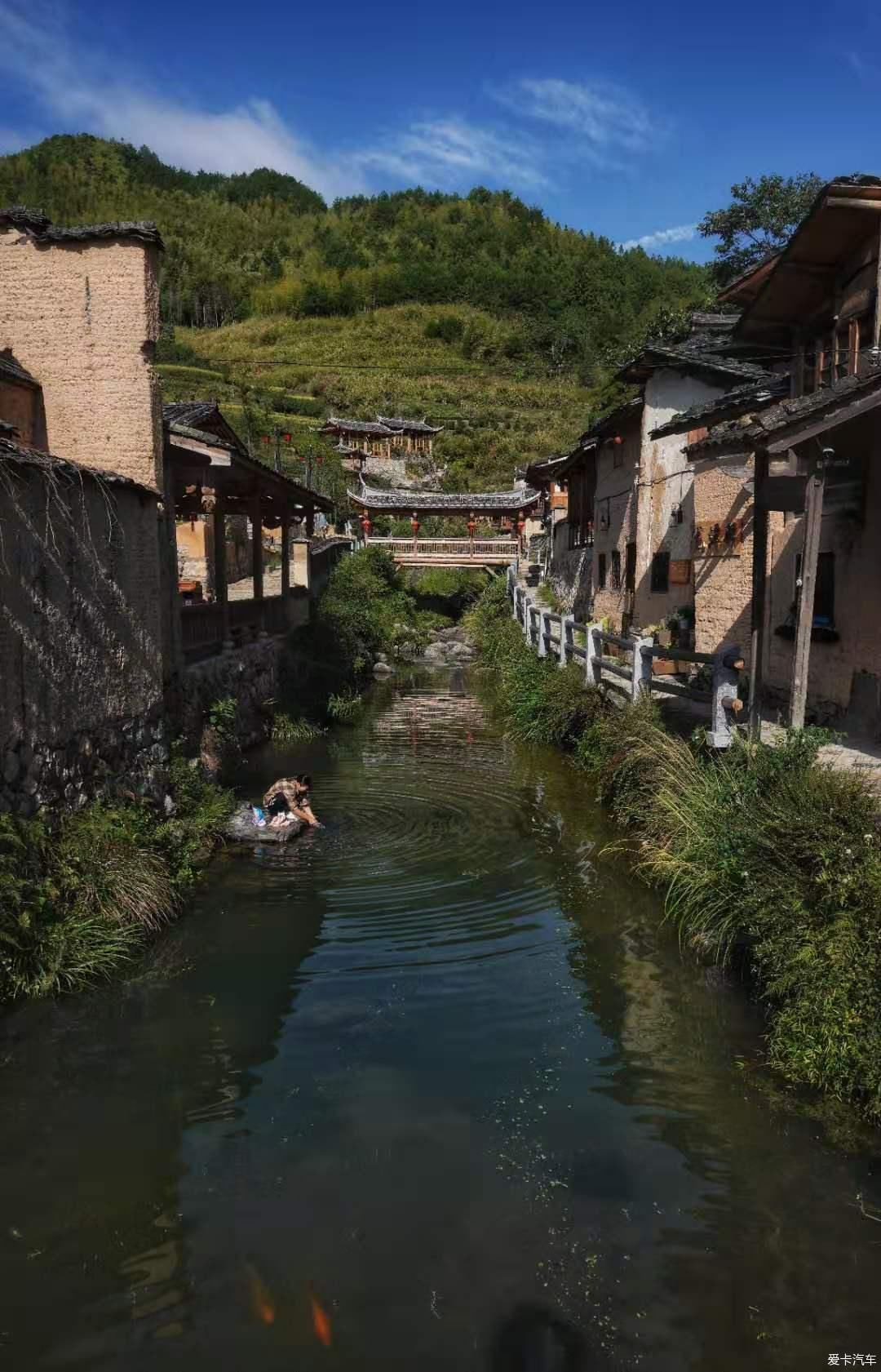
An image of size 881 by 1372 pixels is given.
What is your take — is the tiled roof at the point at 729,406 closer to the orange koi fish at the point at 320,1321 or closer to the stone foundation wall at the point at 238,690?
the stone foundation wall at the point at 238,690

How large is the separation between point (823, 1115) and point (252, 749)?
1186 cm

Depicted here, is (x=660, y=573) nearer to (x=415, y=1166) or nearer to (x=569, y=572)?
(x=569, y=572)

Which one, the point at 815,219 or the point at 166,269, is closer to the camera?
the point at 815,219

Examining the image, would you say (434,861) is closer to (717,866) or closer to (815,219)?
(717,866)

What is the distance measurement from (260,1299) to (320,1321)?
0.30 meters

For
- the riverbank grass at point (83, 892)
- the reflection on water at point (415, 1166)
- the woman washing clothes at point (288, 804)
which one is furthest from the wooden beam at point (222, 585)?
the reflection on water at point (415, 1166)

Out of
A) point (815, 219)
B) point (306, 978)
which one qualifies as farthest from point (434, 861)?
point (815, 219)

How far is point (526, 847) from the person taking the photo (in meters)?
10.6

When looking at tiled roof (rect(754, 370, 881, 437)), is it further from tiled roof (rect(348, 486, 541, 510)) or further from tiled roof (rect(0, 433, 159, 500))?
tiled roof (rect(348, 486, 541, 510))

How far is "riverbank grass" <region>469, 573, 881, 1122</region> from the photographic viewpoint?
525 centimetres

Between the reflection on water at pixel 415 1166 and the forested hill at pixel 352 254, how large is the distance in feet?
287

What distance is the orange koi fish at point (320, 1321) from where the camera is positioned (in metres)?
3.86

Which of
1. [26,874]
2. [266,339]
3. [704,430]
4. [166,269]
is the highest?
[166,269]

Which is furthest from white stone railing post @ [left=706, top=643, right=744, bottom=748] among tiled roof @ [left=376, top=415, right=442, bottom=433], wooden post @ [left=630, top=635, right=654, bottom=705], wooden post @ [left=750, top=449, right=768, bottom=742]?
tiled roof @ [left=376, top=415, right=442, bottom=433]
